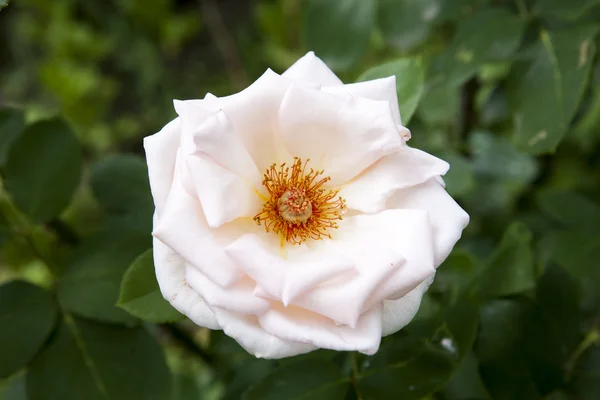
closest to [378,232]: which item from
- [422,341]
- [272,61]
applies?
[422,341]

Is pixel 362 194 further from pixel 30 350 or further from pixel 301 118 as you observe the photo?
pixel 30 350

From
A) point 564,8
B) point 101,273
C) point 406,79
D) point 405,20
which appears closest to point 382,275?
point 406,79

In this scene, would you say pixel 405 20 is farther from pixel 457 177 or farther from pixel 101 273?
pixel 101 273

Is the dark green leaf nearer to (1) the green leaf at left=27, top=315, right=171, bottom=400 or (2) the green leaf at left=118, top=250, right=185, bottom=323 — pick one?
A: (1) the green leaf at left=27, top=315, right=171, bottom=400

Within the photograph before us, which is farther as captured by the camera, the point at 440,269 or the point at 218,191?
the point at 440,269

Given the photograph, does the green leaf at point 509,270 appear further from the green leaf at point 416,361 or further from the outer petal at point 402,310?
the outer petal at point 402,310

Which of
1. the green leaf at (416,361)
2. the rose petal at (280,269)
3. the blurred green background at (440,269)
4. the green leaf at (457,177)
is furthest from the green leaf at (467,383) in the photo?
the rose petal at (280,269)
